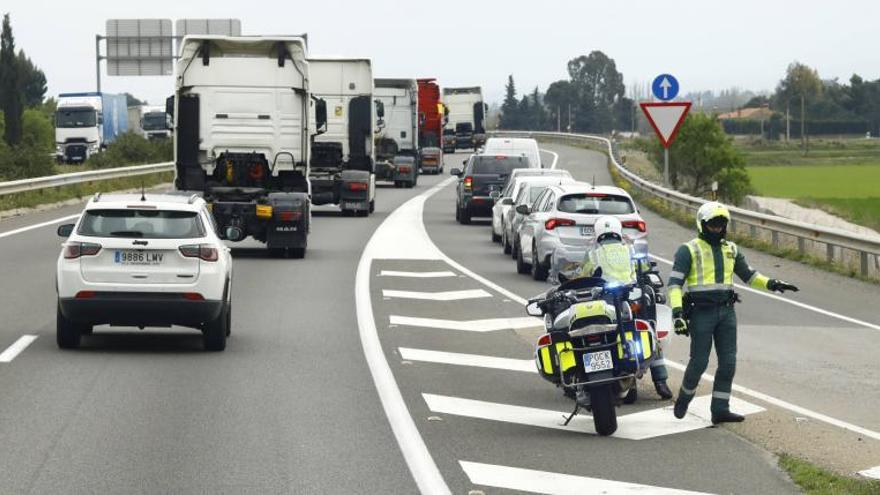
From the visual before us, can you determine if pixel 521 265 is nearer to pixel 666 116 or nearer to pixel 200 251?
pixel 666 116

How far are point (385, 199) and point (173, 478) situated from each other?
44.4 metres

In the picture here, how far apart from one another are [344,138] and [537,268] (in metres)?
18.3

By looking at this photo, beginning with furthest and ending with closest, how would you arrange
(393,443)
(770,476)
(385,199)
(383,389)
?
(385,199), (383,389), (393,443), (770,476)

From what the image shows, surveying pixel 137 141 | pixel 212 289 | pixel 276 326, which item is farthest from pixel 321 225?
pixel 137 141

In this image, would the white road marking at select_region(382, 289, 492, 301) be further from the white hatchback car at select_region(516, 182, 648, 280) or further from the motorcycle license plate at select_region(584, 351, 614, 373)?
the motorcycle license plate at select_region(584, 351, 614, 373)

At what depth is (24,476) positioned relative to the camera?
10266 mm

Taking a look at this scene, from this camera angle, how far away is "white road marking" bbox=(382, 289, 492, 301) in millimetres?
23466

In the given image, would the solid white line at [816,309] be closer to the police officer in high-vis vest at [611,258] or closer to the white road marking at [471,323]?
the white road marking at [471,323]

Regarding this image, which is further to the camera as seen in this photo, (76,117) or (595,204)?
(76,117)

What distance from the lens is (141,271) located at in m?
16.5

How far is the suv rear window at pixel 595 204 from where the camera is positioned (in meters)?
25.5

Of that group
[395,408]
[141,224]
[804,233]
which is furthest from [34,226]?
[395,408]

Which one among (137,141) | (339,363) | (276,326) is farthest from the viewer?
(137,141)

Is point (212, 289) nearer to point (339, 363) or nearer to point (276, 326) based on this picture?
point (339, 363)
